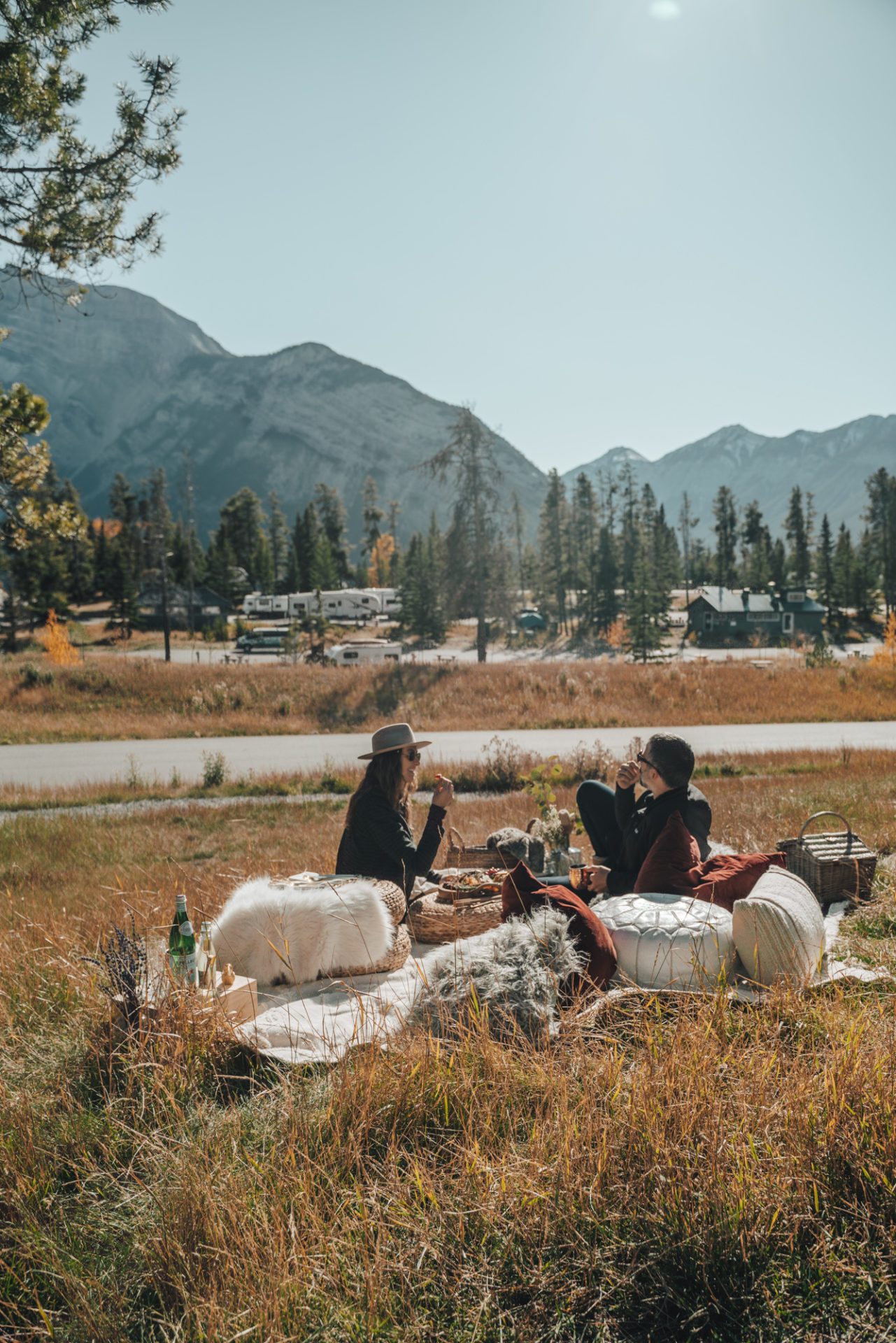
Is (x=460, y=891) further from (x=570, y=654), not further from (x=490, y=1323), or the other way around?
(x=570, y=654)

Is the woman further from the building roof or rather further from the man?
the building roof

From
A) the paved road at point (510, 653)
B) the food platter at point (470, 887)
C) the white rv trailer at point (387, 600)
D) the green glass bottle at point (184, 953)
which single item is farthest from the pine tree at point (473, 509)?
the white rv trailer at point (387, 600)

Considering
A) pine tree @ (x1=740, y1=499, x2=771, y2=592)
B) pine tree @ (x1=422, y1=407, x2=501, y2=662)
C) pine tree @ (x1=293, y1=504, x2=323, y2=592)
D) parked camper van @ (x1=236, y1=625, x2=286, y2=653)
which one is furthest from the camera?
pine tree @ (x1=293, y1=504, x2=323, y2=592)

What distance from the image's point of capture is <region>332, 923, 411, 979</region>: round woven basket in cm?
389

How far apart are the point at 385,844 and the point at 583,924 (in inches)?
61.4

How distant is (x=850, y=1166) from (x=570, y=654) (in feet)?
174

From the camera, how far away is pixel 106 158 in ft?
23.2

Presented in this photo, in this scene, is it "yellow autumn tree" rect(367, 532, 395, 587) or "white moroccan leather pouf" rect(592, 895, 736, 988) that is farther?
"yellow autumn tree" rect(367, 532, 395, 587)

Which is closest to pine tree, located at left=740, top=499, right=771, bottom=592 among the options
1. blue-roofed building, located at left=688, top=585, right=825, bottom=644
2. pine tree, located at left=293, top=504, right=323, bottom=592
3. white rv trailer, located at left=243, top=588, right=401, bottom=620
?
blue-roofed building, located at left=688, top=585, right=825, bottom=644

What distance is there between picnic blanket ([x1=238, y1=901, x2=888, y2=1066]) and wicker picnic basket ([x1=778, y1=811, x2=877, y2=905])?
1.36 metres

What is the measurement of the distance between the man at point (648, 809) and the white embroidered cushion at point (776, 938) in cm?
85

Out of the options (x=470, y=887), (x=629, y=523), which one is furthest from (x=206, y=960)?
(x=629, y=523)

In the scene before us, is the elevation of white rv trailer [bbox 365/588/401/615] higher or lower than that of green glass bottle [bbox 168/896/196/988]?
A: higher

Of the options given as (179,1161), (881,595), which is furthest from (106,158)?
(881,595)
